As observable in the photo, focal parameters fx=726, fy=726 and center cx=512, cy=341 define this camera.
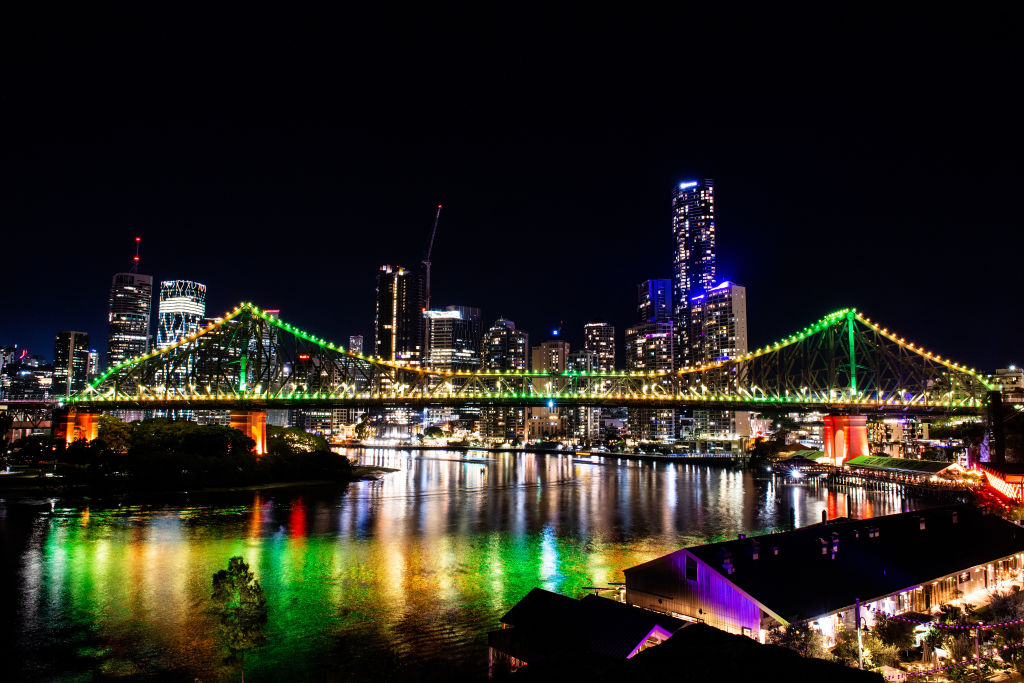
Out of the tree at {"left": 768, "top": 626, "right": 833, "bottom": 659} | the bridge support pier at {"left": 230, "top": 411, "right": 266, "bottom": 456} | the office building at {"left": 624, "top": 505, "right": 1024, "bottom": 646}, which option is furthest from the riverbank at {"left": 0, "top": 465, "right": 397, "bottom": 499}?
the tree at {"left": 768, "top": 626, "right": 833, "bottom": 659}

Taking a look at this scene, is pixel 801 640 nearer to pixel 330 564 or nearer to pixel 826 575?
pixel 826 575

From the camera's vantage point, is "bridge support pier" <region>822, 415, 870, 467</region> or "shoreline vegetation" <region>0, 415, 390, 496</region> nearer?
"shoreline vegetation" <region>0, 415, 390, 496</region>

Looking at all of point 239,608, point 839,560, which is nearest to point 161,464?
point 239,608

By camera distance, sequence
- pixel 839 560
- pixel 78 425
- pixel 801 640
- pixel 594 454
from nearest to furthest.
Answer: pixel 801 640
pixel 839 560
pixel 78 425
pixel 594 454

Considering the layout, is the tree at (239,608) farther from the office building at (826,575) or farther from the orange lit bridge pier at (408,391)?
the orange lit bridge pier at (408,391)

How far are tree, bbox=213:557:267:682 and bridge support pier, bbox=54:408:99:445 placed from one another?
67.6m

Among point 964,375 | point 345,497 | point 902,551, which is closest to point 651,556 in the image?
point 902,551

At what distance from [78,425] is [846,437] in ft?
275

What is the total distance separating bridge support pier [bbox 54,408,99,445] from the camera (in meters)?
75.6

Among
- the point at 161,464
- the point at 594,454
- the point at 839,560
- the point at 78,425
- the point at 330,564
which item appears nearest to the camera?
the point at 839,560

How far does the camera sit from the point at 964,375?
87.3m

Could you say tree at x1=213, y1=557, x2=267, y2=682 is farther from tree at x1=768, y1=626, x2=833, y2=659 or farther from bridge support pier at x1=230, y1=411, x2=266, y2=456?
bridge support pier at x1=230, y1=411, x2=266, y2=456

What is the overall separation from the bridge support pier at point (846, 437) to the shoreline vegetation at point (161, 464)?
53180 mm

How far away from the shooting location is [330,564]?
1331 inches
